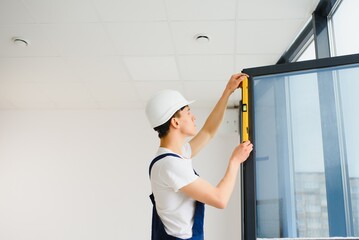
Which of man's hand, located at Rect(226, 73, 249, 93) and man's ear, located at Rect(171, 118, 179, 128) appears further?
man's hand, located at Rect(226, 73, 249, 93)

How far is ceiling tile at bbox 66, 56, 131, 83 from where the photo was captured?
357 centimetres

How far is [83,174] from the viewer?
4.73m

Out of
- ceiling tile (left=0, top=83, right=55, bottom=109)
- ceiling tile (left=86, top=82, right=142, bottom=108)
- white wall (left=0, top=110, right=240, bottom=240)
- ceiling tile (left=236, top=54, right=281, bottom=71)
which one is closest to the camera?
ceiling tile (left=236, top=54, right=281, bottom=71)

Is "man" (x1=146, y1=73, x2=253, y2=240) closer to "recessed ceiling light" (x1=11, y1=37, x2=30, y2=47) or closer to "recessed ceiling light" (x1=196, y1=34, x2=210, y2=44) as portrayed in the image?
"recessed ceiling light" (x1=196, y1=34, x2=210, y2=44)

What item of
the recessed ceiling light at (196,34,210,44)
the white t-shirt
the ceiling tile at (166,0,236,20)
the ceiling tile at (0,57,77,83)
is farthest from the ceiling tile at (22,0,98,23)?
the white t-shirt

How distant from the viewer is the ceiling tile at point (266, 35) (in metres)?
2.89

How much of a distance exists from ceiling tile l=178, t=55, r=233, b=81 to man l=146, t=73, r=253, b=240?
169cm

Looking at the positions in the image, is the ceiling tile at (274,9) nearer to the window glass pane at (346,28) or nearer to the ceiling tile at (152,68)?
the window glass pane at (346,28)

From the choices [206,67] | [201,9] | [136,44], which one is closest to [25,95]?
[136,44]

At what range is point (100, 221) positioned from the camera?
14.8 feet

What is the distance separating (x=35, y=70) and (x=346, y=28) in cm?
305

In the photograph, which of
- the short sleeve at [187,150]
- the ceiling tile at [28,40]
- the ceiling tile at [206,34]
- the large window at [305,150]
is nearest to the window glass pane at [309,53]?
the ceiling tile at [206,34]

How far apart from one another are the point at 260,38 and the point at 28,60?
7.59ft

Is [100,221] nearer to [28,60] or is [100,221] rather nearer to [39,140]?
[39,140]
